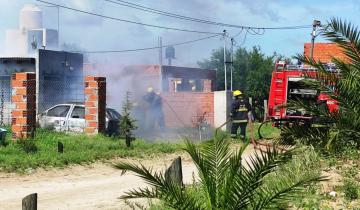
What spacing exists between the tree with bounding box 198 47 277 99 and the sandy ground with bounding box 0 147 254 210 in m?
33.4

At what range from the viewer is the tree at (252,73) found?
47.1 meters

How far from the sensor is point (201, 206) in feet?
16.7

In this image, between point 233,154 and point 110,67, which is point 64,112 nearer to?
point 110,67

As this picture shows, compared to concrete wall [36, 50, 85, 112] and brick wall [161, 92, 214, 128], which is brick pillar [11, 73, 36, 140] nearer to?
concrete wall [36, 50, 85, 112]

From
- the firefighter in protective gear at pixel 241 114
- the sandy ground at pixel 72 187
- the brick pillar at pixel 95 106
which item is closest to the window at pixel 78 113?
the brick pillar at pixel 95 106

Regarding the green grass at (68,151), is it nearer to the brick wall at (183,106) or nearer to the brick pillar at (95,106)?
the brick pillar at (95,106)

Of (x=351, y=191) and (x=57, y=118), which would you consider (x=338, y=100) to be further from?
(x=57, y=118)

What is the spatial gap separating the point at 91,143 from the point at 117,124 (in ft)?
11.1

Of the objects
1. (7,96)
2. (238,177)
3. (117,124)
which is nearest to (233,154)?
(238,177)

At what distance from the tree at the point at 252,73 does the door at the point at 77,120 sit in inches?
1065

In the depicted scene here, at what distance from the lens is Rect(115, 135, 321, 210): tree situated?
16.1 ft

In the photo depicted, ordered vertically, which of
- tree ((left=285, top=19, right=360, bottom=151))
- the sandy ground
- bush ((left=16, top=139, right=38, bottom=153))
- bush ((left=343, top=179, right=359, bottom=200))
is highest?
tree ((left=285, top=19, right=360, bottom=151))

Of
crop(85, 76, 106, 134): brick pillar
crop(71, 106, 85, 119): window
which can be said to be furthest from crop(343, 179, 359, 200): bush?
crop(71, 106, 85, 119): window

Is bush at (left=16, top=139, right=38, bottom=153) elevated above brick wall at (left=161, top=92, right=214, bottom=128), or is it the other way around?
brick wall at (left=161, top=92, right=214, bottom=128)
